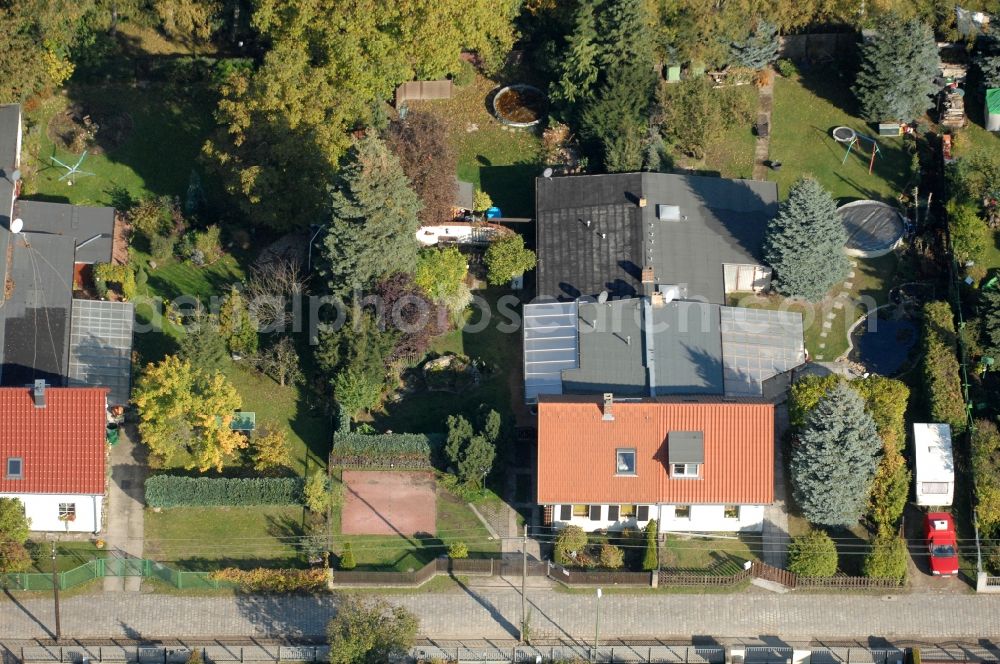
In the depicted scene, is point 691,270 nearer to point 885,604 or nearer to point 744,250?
point 744,250

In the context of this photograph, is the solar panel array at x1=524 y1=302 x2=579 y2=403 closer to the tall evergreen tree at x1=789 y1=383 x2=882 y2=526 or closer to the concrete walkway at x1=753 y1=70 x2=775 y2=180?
the tall evergreen tree at x1=789 y1=383 x2=882 y2=526

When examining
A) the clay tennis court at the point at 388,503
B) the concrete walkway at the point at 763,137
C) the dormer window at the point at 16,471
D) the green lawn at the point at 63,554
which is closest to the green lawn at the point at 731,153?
the concrete walkway at the point at 763,137

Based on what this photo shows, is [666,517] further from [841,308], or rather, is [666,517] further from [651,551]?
[841,308]

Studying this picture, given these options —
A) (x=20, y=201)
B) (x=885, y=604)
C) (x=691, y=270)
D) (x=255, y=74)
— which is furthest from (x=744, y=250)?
(x=20, y=201)

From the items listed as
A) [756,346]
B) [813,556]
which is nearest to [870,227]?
[756,346]

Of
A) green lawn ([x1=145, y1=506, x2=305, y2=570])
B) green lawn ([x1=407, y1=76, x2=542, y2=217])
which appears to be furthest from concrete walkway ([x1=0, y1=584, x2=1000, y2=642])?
green lawn ([x1=407, y1=76, x2=542, y2=217])

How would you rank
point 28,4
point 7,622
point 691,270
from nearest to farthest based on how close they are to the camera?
point 7,622 < point 691,270 < point 28,4
